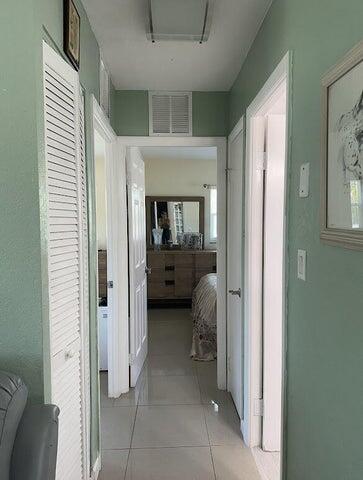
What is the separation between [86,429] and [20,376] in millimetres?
662

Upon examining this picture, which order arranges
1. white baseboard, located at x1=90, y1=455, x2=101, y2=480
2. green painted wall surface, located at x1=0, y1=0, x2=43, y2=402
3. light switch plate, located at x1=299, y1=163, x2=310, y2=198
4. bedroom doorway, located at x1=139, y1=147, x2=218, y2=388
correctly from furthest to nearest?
bedroom doorway, located at x1=139, y1=147, x2=218, y2=388, white baseboard, located at x1=90, y1=455, x2=101, y2=480, light switch plate, located at x1=299, y1=163, x2=310, y2=198, green painted wall surface, located at x1=0, y1=0, x2=43, y2=402

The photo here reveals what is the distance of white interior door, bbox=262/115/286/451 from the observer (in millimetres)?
2045

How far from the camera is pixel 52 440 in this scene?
1.03 metres

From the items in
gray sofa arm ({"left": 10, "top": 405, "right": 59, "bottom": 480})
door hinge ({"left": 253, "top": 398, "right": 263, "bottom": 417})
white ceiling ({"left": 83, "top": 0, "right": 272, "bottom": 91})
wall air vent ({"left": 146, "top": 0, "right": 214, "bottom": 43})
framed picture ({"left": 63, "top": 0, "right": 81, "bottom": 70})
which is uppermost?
white ceiling ({"left": 83, "top": 0, "right": 272, "bottom": 91})

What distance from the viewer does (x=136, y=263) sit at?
3018 millimetres

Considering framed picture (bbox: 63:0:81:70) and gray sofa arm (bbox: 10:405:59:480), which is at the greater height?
framed picture (bbox: 63:0:81:70)

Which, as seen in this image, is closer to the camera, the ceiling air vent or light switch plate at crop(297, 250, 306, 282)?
light switch plate at crop(297, 250, 306, 282)

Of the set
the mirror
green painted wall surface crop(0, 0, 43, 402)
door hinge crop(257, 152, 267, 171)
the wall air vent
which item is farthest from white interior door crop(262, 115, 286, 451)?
the mirror

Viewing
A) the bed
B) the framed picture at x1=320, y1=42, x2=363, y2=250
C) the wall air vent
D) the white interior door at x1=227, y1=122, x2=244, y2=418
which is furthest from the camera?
the bed

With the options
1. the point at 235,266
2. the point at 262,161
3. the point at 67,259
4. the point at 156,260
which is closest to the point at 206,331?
the point at 235,266

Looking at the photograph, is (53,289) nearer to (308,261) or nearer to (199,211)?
(308,261)

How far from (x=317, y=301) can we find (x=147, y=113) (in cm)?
215

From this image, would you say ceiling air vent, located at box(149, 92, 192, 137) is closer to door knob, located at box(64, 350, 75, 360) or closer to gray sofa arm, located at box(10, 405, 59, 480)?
door knob, located at box(64, 350, 75, 360)

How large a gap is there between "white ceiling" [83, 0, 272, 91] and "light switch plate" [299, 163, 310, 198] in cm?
95
